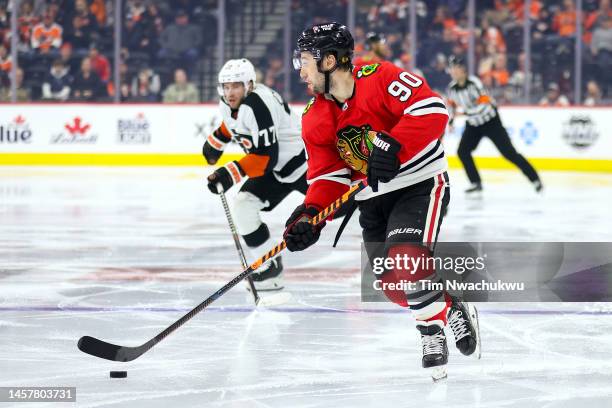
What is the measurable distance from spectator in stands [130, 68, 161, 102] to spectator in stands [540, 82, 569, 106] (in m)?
4.02

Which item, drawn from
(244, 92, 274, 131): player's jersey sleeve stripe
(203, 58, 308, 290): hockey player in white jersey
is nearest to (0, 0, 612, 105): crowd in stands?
(203, 58, 308, 290): hockey player in white jersey

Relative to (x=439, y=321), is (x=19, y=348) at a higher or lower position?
lower

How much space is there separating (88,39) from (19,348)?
891 centimetres

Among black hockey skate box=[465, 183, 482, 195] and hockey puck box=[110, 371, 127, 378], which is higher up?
hockey puck box=[110, 371, 127, 378]

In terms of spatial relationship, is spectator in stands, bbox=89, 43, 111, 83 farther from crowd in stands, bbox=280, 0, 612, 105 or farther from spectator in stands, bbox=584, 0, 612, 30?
spectator in stands, bbox=584, 0, 612, 30

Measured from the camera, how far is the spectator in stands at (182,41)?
40.0ft

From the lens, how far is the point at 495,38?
11945 millimetres

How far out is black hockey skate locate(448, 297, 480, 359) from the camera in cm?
351

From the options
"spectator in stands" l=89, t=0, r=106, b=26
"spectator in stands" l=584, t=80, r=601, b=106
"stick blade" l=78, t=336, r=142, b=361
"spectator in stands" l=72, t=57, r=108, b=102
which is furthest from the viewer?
"spectator in stands" l=89, t=0, r=106, b=26

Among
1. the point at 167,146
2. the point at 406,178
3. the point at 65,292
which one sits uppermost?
the point at 406,178

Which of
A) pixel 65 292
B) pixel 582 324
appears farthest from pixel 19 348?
pixel 582 324

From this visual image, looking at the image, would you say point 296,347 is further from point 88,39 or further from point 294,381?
point 88,39

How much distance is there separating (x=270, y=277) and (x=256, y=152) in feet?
1.77

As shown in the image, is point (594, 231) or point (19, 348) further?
point (594, 231)
